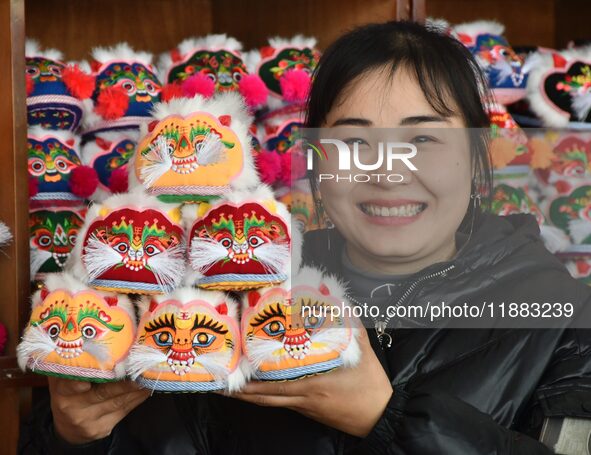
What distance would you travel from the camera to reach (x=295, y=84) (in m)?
1.55

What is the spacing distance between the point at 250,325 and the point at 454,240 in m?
0.31

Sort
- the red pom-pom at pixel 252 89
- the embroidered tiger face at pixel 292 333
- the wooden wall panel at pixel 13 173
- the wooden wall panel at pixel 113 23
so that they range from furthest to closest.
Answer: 1. the wooden wall panel at pixel 113 23
2. the red pom-pom at pixel 252 89
3. the wooden wall panel at pixel 13 173
4. the embroidered tiger face at pixel 292 333

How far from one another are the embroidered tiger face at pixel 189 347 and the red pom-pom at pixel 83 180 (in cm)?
58

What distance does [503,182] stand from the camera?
1.67m

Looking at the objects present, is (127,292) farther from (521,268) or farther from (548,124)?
(548,124)

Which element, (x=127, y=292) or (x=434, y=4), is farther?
(x=434, y=4)

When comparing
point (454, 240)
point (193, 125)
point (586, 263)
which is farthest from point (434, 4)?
point (193, 125)

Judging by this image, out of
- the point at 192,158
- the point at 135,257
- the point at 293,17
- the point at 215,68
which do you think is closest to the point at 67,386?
the point at 135,257

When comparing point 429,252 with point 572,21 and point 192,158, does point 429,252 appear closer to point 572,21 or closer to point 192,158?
point 192,158

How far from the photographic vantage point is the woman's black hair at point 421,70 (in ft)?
3.54

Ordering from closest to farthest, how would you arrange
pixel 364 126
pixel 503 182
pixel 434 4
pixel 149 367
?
pixel 149 367, pixel 364 126, pixel 503 182, pixel 434 4

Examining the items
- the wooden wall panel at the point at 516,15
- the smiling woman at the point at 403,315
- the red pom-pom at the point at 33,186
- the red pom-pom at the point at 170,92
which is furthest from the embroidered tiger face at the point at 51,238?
the wooden wall panel at the point at 516,15

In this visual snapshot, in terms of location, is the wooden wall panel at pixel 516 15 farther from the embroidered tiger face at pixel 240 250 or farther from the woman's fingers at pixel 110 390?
the woman's fingers at pixel 110 390

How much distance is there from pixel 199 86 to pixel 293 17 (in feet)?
0.96
